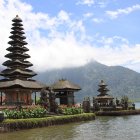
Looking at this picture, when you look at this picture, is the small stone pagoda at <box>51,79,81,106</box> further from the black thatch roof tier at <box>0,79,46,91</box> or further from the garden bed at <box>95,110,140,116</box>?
the garden bed at <box>95,110,140,116</box>

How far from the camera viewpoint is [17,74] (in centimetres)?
5944

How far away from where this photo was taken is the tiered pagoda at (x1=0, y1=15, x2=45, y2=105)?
55906mm

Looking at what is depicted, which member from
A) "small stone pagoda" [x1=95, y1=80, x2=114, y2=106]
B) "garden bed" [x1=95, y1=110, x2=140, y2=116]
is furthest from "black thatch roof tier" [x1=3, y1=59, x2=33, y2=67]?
"small stone pagoda" [x1=95, y1=80, x2=114, y2=106]

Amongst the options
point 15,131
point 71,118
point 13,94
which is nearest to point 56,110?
point 71,118

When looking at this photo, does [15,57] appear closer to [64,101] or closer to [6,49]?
[6,49]

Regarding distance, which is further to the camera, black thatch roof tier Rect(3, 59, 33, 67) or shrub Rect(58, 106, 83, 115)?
black thatch roof tier Rect(3, 59, 33, 67)

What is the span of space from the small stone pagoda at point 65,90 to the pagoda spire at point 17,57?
5.92 meters

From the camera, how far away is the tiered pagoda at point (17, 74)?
5591cm

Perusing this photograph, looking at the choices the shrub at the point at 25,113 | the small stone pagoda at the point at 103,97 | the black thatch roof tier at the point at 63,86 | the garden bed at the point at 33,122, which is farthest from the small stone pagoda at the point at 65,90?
the small stone pagoda at the point at 103,97

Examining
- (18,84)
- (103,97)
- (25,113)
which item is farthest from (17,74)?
(103,97)

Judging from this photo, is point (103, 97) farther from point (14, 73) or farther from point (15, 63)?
point (14, 73)

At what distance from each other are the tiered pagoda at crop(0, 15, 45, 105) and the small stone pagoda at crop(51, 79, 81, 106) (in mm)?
5747

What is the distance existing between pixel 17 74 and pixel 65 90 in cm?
1102

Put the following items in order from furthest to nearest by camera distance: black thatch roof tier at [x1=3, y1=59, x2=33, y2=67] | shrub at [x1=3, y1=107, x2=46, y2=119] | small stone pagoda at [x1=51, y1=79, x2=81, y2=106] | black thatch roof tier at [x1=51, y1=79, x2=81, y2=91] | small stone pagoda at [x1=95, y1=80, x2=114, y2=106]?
small stone pagoda at [x1=95, y1=80, x2=114, y2=106] → small stone pagoda at [x1=51, y1=79, x2=81, y2=106] → black thatch roof tier at [x1=51, y1=79, x2=81, y2=91] → black thatch roof tier at [x1=3, y1=59, x2=33, y2=67] → shrub at [x1=3, y1=107, x2=46, y2=119]
